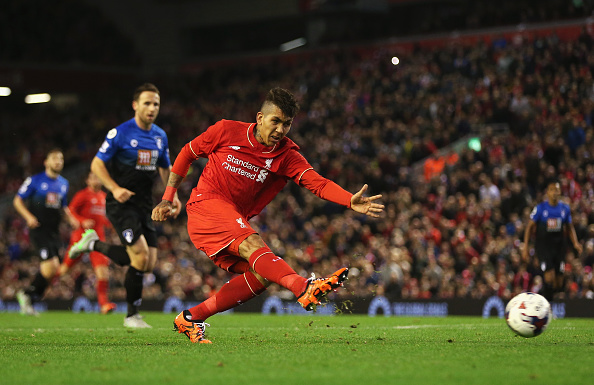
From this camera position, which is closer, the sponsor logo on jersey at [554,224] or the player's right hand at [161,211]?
the player's right hand at [161,211]

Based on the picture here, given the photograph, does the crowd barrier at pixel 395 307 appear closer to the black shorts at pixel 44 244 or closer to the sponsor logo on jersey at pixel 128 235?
the black shorts at pixel 44 244

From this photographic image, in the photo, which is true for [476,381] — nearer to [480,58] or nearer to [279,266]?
[279,266]

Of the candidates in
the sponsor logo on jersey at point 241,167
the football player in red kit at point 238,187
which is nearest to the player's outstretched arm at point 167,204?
the football player in red kit at point 238,187

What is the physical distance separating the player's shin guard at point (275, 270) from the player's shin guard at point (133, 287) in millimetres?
3589

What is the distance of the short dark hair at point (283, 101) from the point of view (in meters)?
6.96

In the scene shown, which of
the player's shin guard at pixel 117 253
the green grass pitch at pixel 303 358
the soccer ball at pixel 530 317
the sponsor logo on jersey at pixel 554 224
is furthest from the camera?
the sponsor logo on jersey at pixel 554 224

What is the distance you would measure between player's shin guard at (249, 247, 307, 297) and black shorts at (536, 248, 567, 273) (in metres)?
9.19

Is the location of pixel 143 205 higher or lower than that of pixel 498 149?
lower

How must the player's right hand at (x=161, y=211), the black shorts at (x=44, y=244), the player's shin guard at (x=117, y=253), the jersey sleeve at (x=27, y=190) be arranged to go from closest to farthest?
the player's right hand at (x=161, y=211) < the player's shin guard at (x=117, y=253) < the black shorts at (x=44, y=244) < the jersey sleeve at (x=27, y=190)

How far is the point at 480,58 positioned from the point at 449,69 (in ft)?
3.18

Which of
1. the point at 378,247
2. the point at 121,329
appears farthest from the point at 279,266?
the point at 378,247

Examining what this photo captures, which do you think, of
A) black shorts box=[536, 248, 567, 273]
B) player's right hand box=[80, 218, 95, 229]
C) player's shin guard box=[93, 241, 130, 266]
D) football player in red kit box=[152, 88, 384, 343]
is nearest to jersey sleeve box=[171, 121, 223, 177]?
football player in red kit box=[152, 88, 384, 343]

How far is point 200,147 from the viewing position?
7.43m

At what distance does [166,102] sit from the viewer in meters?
A: 33.8
